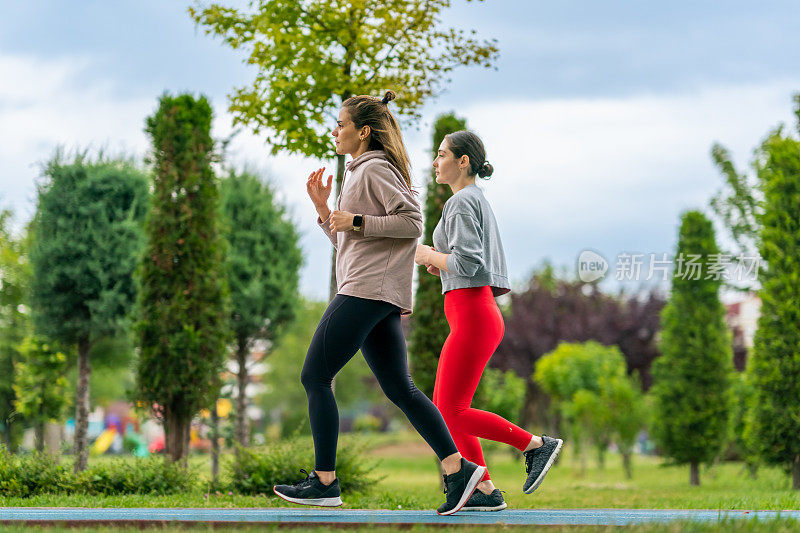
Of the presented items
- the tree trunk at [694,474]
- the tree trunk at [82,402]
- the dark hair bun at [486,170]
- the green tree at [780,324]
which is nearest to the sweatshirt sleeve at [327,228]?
the dark hair bun at [486,170]

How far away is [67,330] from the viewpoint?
545 inches

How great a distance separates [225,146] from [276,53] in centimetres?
322

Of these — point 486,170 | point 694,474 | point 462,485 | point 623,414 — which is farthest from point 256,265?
point 462,485

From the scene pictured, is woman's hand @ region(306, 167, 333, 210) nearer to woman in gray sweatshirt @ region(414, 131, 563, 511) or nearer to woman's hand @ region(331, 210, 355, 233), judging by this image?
woman's hand @ region(331, 210, 355, 233)

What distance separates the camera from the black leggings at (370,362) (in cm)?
453

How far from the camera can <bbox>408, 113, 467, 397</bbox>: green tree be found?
1205cm

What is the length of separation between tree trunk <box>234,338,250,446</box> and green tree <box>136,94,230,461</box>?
6188 mm

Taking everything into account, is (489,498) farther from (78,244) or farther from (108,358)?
(108,358)

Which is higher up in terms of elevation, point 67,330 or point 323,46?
point 323,46

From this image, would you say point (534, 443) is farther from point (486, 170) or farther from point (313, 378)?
point (486, 170)

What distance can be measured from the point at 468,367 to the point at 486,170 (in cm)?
127

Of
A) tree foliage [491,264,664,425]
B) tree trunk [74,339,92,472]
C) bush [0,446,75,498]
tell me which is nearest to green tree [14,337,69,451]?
tree trunk [74,339,92,472]

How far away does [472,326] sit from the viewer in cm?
483

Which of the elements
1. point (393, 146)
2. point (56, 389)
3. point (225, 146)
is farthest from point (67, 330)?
point (393, 146)
